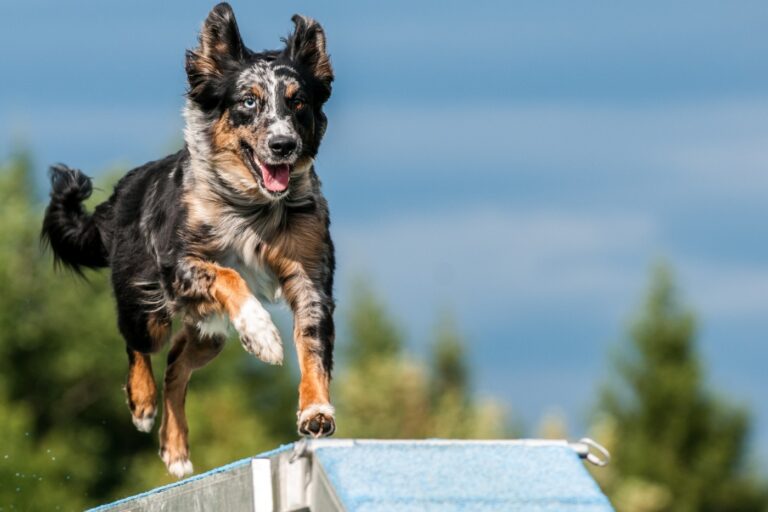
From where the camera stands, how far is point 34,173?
139ft

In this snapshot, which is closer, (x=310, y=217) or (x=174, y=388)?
(x=310, y=217)

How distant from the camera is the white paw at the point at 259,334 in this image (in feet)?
27.5

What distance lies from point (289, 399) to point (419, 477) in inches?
1471

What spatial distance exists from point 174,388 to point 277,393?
34.3m

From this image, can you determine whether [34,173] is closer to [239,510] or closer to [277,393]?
[277,393]

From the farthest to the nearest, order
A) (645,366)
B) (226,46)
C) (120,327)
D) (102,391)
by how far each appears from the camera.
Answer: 1. (645,366)
2. (102,391)
3. (120,327)
4. (226,46)

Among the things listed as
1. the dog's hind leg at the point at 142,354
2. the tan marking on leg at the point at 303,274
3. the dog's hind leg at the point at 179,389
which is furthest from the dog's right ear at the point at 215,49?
the dog's hind leg at the point at 179,389

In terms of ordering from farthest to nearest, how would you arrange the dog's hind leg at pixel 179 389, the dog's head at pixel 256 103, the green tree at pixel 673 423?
1. the green tree at pixel 673 423
2. the dog's hind leg at pixel 179 389
3. the dog's head at pixel 256 103

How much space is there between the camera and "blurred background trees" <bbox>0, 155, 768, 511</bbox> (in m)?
37.2

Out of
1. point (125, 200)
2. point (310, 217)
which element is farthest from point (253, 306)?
point (125, 200)

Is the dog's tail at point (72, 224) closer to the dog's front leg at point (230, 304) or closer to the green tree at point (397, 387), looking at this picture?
the dog's front leg at point (230, 304)

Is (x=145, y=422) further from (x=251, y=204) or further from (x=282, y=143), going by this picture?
(x=282, y=143)

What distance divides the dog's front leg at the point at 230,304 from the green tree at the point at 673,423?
3242 centimetres

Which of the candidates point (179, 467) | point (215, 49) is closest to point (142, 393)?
point (179, 467)
